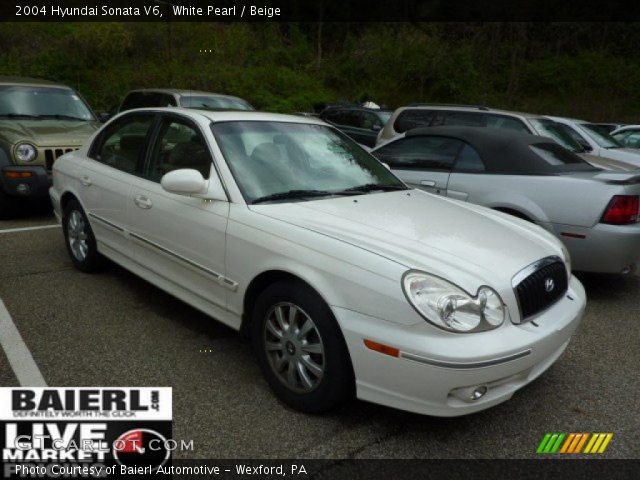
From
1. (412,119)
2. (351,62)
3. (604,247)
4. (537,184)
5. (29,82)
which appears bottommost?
(604,247)

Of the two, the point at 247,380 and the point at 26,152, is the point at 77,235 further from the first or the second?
the point at 247,380

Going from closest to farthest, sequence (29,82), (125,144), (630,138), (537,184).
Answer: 1. (125,144)
2. (537,184)
3. (29,82)
4. (630,138)

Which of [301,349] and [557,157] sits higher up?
[557,157]

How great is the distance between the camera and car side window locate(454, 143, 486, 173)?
208 inches

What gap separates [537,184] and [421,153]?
1350 millimetres

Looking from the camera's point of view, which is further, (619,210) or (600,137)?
(600,137)

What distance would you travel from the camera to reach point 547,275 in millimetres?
2889

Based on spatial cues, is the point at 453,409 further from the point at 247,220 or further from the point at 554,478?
the point at 247,220

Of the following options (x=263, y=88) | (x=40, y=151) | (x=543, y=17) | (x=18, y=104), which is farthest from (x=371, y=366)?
(x=543, y=17)

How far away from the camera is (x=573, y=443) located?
268cm

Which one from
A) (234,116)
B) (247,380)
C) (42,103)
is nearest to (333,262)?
(247,380)

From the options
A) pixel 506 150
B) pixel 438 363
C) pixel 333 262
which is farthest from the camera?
pixel 506 150

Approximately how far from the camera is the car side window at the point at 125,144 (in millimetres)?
4109

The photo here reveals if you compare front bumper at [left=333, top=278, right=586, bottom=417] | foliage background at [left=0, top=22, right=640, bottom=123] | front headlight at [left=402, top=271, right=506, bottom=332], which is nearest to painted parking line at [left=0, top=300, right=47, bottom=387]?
front bumper at [left=333, top=278, right=586, bottom=417]
